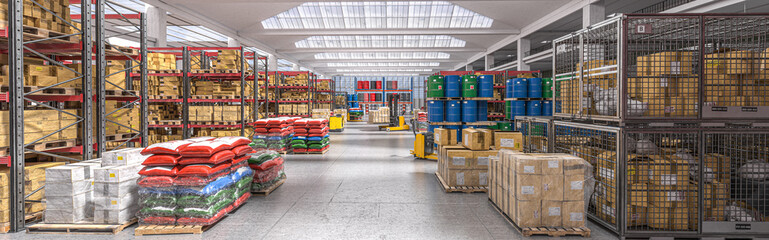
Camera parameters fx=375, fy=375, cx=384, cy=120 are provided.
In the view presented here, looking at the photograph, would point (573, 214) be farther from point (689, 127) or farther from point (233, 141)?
point (233, 141)

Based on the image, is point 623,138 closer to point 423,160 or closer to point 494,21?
point 423,160

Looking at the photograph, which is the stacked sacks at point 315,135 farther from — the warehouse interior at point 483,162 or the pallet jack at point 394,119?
the pallet jack at point 394,119

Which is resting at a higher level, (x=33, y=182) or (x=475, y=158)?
(x=475, y=158)

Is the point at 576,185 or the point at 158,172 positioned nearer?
the point at 576,185

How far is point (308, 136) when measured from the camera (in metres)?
12.5

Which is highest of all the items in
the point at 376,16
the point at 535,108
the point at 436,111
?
the point at 376,16

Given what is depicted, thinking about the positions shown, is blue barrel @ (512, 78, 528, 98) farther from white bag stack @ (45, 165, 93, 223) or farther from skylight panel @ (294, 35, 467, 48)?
skylight panel @ (294, 35, 467, 48)

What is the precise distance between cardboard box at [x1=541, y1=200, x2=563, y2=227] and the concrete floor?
0.40 metres

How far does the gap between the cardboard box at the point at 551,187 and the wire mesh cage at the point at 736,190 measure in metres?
1.56

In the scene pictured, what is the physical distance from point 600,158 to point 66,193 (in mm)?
6653

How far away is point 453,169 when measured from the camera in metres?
6.81

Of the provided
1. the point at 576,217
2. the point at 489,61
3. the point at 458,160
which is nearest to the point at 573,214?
the point at 576,217

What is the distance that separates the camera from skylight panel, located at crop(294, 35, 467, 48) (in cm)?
2880

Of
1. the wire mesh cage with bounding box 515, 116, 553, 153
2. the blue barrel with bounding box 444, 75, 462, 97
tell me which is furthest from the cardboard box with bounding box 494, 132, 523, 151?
the blue barrel with bounding box 444, 75, 462, 97
